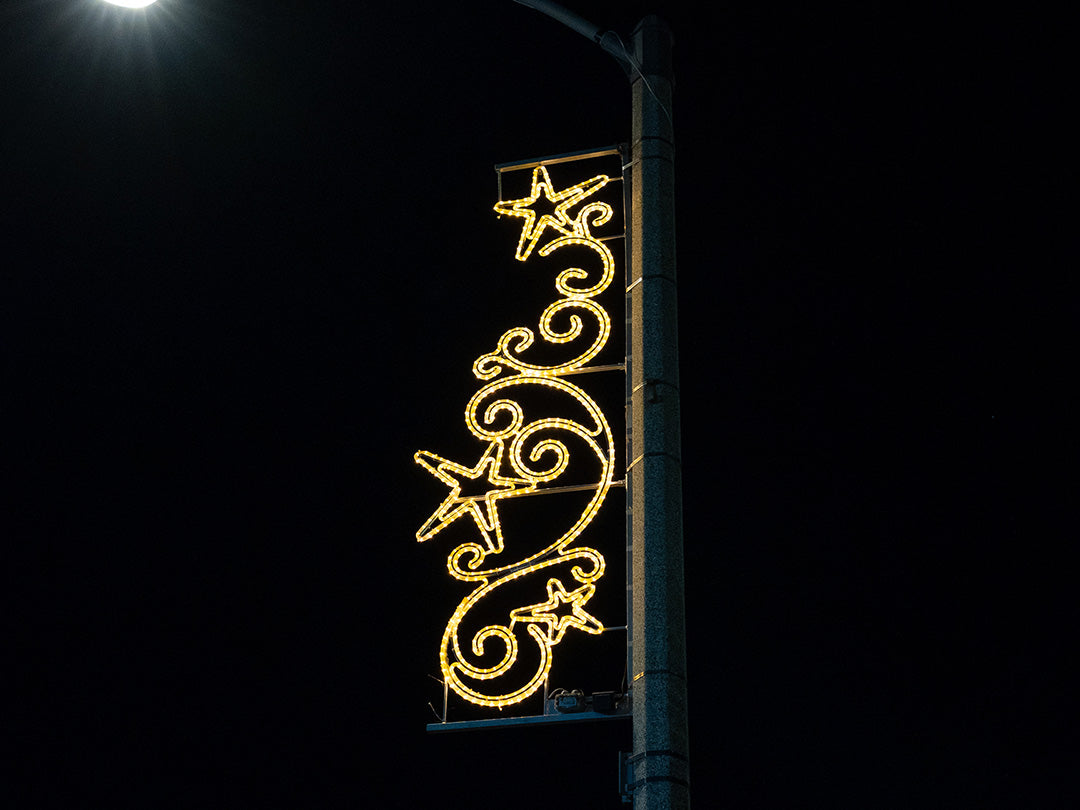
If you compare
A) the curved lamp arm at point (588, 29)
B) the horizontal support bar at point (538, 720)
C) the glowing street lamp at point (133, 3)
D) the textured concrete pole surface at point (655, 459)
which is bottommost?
the horizontal support bar at point (538, 720)

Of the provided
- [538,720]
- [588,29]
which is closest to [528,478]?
[538,720]

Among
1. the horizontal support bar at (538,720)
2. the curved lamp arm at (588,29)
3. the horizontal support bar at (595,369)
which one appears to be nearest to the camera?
the horizontal support bar at (538,720)

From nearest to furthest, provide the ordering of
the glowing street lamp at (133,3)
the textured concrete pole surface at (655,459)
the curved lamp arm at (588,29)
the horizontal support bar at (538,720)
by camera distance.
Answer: the textured concrete pole surface at (655,459) → the horizontal support bar at (538,720) → the curved lamp arm at (588,29) → the glowing street lamp at (133,3)

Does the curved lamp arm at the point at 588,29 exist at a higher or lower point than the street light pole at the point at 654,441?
higher

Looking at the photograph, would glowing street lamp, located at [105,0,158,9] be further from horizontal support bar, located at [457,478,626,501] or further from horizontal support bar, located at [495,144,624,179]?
horizontal support bar, located at [457,478,626,501]

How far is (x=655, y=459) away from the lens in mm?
5289

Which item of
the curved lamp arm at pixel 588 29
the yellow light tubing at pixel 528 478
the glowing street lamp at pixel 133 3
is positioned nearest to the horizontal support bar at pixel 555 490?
the yellow light tubing at pixel 528 478

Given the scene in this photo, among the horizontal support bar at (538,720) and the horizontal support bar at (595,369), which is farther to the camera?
the horizontal support bar at (595,369)

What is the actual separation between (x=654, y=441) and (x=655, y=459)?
0.08 meters

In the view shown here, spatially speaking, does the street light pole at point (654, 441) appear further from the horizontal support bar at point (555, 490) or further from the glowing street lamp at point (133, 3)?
the glowing street lamp at point (133, 3)

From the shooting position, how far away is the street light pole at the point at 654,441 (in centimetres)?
480

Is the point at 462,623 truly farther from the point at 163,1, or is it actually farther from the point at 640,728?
the point at 163,1

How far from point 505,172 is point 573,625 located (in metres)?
2.92

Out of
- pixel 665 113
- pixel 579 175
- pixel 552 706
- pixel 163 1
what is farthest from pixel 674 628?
pixel 163 1
